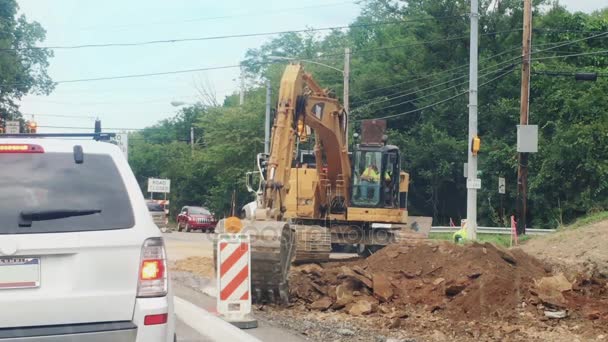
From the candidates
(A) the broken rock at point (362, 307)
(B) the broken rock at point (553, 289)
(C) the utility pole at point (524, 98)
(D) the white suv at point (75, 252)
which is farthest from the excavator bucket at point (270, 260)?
(C) the utility pole at point (524, 98)

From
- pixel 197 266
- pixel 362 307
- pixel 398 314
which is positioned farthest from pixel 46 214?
pixel 197 266

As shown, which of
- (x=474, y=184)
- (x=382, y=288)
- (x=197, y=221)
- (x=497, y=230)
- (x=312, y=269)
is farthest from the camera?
(x=197, y=221)

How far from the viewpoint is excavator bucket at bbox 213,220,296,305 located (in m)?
12.0

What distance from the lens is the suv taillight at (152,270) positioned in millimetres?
4961

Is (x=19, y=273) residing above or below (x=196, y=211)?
above

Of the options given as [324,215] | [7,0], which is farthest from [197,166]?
[324,215]

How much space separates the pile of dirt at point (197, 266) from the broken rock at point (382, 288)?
4.53 meters

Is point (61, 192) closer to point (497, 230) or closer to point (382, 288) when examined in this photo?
point (382, 288)

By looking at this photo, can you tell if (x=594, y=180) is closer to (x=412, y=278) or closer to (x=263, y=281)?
(x=412, y=278)

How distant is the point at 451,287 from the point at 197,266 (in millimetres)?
7245

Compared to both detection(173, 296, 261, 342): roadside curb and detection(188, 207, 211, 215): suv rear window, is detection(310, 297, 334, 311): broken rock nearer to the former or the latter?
detection(173, 296, 261, 342): roadside curb

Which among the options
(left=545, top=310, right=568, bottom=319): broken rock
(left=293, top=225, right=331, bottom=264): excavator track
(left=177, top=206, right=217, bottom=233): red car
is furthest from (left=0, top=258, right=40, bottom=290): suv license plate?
(left=177, top=206, right=217, bottom=233): red car

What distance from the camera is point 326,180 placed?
63.8ft

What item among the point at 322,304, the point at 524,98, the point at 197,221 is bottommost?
the point at 197,221
